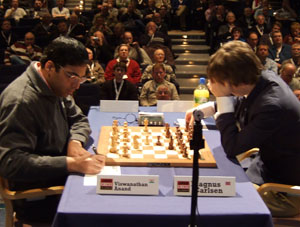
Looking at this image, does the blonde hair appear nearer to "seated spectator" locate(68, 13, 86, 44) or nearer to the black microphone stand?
the black microphone stand

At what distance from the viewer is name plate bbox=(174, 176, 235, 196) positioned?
6.33 feet

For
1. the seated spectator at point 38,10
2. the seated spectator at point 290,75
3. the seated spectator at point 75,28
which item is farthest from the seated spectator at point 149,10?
the seated spectator at point 290,75

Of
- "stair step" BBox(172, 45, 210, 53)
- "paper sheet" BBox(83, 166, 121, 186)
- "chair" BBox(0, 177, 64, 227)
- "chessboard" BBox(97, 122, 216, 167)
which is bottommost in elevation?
"stair step" BBox(172, 45, 210, 53)

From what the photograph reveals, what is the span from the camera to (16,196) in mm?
2143

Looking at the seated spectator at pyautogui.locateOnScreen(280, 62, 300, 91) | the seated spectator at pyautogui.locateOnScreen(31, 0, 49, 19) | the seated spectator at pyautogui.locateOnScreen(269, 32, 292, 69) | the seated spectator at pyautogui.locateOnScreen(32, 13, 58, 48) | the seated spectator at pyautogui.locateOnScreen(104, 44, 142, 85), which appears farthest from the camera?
the seated spectator at pyautogui.locateOnScreen(31, 0, 49, 19)

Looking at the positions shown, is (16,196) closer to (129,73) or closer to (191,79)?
(129,73)

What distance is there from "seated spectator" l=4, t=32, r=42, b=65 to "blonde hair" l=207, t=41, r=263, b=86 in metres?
6.22

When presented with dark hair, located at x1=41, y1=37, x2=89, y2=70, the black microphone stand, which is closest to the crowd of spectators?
dark hair, located at x1=41, y1=37, x2=89, y2=70

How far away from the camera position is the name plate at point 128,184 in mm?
1918

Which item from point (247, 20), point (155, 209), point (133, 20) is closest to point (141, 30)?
point (133, 20)

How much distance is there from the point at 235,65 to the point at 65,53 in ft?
2.76

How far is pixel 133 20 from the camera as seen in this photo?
9.48 meters

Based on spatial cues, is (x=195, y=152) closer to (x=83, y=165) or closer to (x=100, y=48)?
(x=83, y=165)

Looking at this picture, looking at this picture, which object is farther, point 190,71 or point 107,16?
point 107,16
